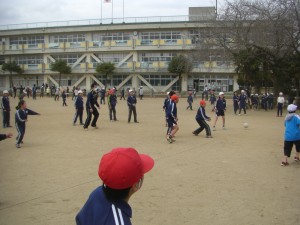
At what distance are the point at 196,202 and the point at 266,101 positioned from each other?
24.4 meters

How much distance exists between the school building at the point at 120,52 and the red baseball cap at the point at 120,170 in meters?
47.6

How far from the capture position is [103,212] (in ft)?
6.63

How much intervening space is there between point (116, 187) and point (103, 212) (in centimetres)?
17

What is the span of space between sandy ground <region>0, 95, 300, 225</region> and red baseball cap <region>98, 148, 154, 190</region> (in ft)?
10.4

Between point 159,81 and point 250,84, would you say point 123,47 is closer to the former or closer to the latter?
point 159,81

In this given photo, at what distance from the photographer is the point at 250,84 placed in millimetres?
31688

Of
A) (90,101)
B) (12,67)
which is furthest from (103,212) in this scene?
(12,67)

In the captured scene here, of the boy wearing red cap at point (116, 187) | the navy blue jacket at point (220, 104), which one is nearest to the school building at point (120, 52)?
the navy blue jacket at point (220, 104)

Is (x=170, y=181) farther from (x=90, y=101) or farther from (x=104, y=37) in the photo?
(x=104, y=37)

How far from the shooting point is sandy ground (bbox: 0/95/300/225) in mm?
5277

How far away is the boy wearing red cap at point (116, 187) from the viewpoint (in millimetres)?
1993

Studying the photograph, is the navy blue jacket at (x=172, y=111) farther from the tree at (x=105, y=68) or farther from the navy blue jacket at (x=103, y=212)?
the tree at (x=105, y=68)

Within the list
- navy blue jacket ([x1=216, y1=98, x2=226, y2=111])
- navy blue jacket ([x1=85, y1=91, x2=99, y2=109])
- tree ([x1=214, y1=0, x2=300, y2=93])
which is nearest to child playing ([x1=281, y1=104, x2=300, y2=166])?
navy blue jacket ([x1=216, y1=98, x2=226, y2=111])

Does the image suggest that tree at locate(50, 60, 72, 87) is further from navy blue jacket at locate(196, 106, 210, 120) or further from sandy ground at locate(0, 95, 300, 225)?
navy blue jacket at locate(196, 106, 210, 120)
